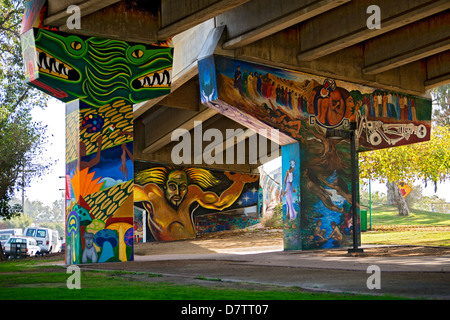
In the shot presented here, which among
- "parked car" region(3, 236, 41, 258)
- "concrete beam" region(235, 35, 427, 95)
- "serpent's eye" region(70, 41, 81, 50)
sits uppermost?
"concrete beam" region(235, 35, 427, 95)

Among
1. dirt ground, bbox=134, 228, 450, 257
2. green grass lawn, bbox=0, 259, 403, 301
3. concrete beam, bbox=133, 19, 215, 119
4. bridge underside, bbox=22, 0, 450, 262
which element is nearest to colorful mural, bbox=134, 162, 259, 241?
dirt ground, bbox=134, 228, 450, 257

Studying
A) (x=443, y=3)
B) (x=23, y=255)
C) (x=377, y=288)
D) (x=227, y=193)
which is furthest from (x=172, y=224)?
(x=377, y=288)

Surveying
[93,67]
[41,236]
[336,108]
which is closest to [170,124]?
[336,108]

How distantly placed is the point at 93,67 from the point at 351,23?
762 cm

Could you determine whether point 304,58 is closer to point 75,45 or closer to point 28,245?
point 75,45

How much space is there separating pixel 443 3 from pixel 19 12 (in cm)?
1681

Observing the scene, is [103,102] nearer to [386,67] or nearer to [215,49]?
[215,49]

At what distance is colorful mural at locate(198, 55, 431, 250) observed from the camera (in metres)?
18.1

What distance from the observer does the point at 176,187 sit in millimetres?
31000

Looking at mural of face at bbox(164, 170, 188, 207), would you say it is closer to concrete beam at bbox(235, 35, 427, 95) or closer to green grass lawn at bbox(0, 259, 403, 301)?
concrete beam at bbox(235, 35, 427, 95)

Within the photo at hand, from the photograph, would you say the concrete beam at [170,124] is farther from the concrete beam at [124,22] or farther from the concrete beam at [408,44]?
the concrete beam at [124,22]

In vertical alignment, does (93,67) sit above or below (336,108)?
above

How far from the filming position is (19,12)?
23844 mm

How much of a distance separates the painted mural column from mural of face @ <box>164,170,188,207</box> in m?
14.7
